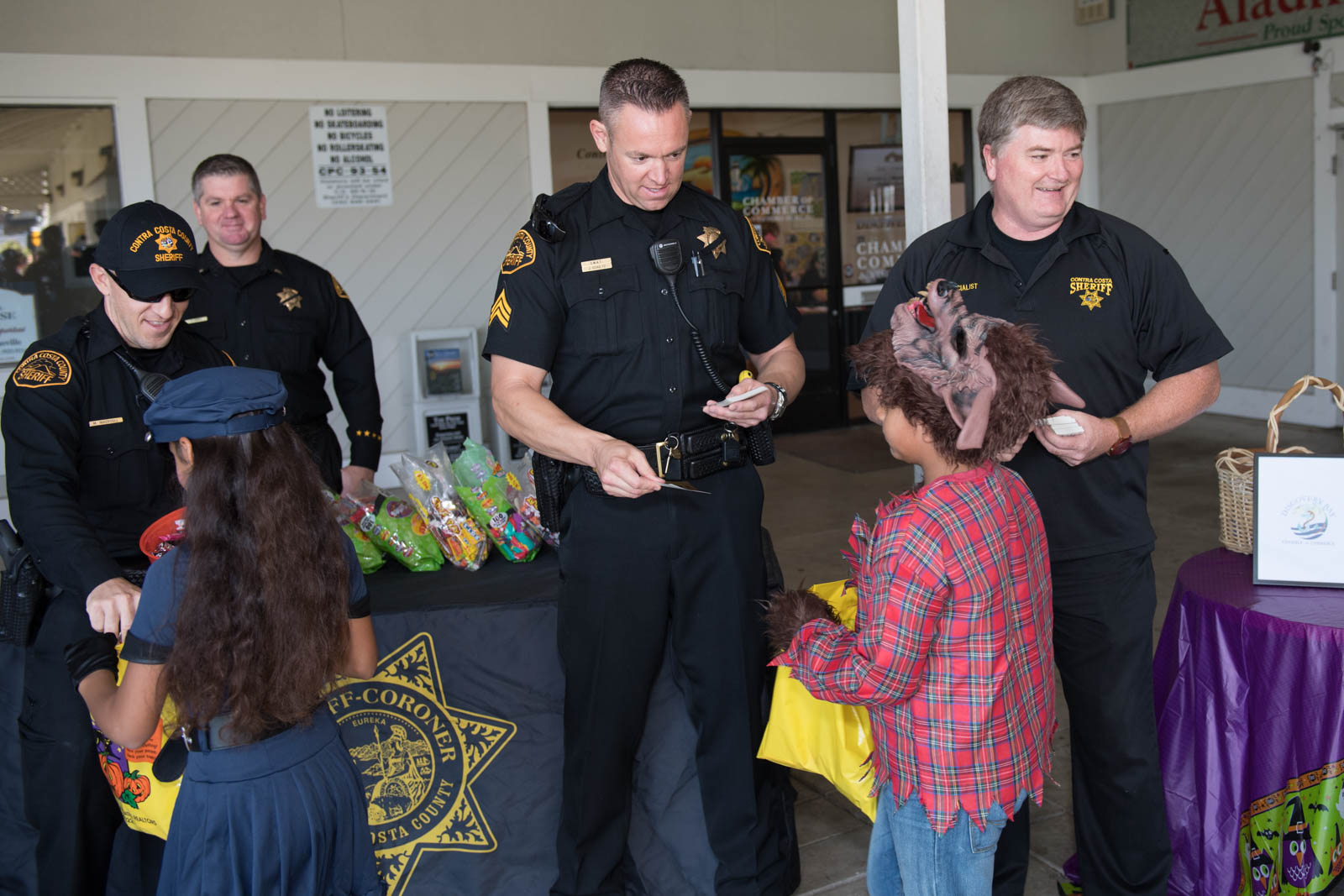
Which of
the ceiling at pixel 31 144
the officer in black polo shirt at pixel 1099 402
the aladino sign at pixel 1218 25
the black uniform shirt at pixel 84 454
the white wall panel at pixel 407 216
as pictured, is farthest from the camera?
the aladino sign at pixel 1218 25

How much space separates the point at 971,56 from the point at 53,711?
899 centimetres

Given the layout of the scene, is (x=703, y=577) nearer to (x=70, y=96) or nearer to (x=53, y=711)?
(x=53, y=711)

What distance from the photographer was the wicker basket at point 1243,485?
2.59 m

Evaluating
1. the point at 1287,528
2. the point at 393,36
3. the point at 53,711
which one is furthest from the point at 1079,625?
the point at 393,36

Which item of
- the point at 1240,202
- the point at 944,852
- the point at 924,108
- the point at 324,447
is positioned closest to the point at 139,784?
the point at 324,447

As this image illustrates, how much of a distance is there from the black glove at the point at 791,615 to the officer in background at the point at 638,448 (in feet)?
1.31

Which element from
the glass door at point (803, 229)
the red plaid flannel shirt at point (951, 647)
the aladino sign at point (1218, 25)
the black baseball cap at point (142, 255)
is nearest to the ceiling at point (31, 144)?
the glass door at point (803, 229)

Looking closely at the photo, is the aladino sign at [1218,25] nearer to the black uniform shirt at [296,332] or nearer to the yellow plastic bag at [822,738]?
the black uniform shirt at [296,332]

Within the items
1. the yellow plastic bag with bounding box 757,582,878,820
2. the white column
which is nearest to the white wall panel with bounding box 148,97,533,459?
the white column

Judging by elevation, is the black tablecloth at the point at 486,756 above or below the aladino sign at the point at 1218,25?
below

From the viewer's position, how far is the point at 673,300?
250 centimetres

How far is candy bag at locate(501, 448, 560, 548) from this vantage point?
2938mm

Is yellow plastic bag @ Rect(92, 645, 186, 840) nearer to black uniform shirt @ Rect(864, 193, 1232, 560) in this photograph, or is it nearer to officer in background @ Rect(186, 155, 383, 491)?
officer in background @ Rect(186, 155, 383, 491)

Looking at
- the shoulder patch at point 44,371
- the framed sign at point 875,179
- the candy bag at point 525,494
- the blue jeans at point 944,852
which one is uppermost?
the framed sign at point 875,179
